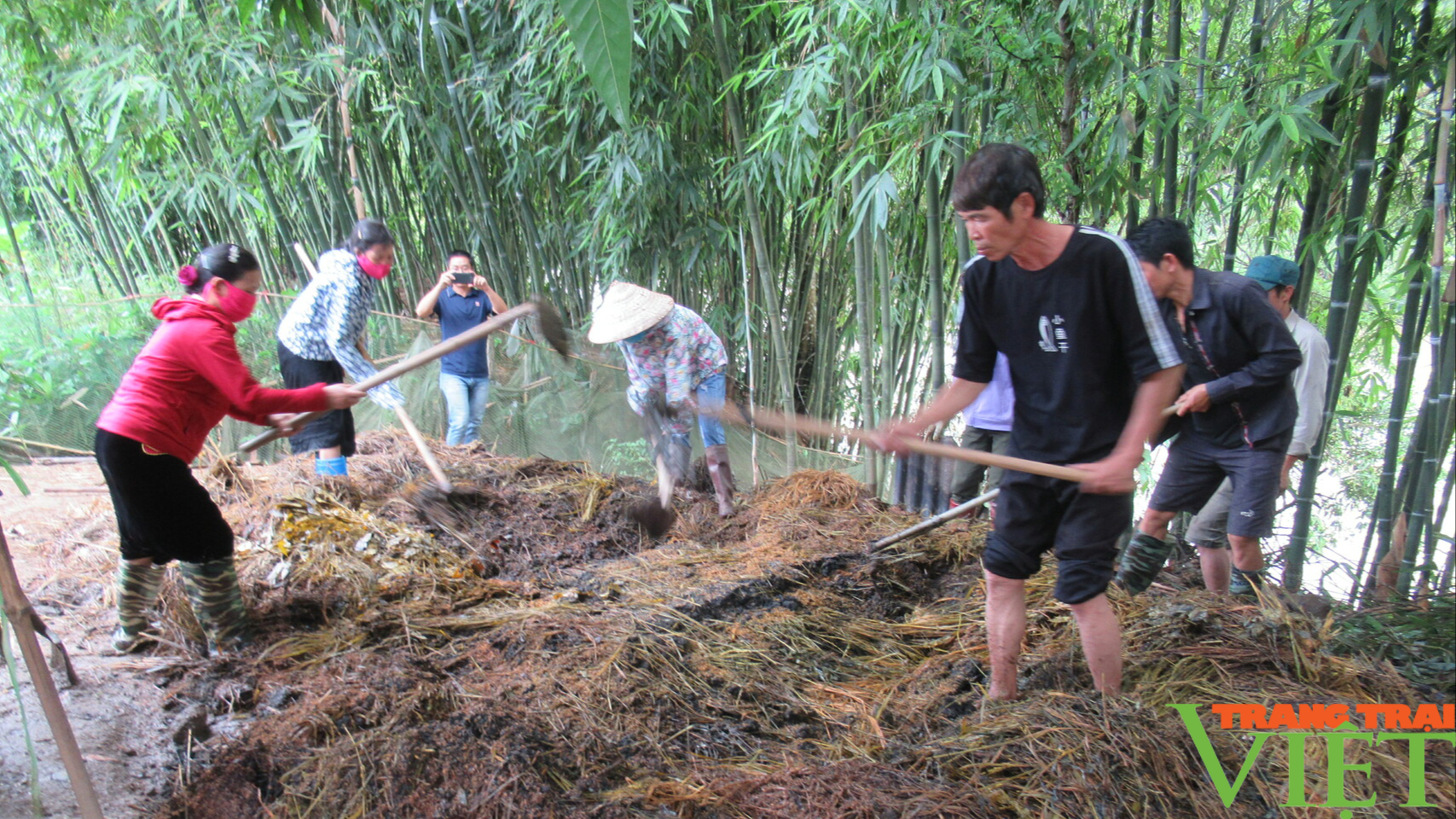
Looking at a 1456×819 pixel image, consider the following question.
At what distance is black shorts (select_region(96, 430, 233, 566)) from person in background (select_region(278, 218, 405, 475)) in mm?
1080

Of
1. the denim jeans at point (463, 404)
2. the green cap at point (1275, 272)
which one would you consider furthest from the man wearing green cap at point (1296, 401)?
the denim jeans at point (463, 404)

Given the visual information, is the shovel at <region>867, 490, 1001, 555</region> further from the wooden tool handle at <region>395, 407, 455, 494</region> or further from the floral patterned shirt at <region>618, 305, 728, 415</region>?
the wooden tool handle at <region>395, 407, 455, 494</region>

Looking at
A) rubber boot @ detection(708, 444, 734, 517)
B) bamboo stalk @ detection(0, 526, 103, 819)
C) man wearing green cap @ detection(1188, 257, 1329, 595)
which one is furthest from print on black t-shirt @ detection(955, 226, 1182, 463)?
rubber boot @ detection(708, 444, 734, 517)

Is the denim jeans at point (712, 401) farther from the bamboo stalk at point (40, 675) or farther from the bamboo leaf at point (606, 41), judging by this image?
the bamboo leaf at point (606, 41)

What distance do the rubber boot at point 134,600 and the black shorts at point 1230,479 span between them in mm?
2964

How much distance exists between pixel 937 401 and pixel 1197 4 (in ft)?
8.49

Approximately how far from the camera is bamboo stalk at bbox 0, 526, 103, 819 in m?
1.10

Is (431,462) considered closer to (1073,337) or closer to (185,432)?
(185,432)

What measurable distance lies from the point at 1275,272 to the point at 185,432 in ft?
10.3

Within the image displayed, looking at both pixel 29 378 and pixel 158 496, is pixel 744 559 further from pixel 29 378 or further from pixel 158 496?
pixel 29 378

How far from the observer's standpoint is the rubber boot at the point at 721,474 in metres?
4.00

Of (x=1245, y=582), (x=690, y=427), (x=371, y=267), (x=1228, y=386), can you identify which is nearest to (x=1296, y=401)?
(x=1228, y=386)

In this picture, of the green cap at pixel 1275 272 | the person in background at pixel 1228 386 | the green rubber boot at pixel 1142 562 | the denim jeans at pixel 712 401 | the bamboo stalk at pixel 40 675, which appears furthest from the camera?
the denim jeans at pixel 712 401

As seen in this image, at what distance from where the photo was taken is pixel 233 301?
2424mm
